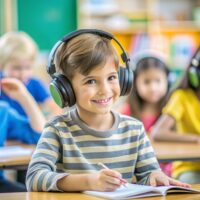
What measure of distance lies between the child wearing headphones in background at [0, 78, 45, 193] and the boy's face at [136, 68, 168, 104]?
0.63 metres

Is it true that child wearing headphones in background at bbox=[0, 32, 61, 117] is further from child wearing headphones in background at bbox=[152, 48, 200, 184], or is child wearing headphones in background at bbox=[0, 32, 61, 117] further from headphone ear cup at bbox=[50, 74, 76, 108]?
headphone ear cup at bbox=[50, 74, 76, 108]

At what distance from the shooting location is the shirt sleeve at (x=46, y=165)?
1384 mm

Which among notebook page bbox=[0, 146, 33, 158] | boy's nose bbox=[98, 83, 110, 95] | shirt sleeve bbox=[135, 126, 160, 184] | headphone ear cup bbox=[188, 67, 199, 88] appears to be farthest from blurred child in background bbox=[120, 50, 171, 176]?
boy's nose bbox=[98, 83, 110, 95]

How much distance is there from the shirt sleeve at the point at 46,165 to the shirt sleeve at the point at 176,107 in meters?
1.06

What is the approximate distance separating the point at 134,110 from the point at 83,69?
1.41 m

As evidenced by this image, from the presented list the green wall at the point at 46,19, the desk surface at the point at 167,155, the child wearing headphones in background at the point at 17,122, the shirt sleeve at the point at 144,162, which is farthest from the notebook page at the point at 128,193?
the green wall at the point at 46,19

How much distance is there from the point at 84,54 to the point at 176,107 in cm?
109

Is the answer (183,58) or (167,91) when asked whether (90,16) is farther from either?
(167,91)

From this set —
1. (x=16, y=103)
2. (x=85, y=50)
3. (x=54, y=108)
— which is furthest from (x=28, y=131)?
(x=85, y=50)

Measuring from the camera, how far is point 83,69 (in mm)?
1487

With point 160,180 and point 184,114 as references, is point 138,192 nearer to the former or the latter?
point 160,180

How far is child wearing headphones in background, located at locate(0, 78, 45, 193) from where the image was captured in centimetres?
223

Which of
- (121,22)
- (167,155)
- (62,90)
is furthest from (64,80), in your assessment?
(121,22)

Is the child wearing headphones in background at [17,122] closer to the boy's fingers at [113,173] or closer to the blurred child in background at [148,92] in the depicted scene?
the blurred child in background at [148,92]
